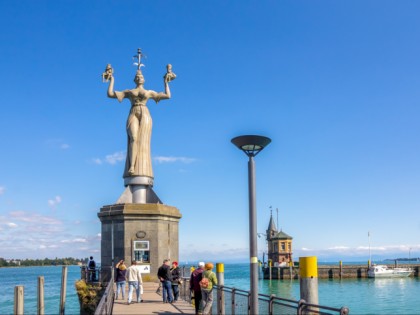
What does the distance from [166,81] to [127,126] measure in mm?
2997

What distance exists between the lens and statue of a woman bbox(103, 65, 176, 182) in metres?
23.5

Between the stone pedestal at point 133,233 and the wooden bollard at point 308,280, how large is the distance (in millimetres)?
12457

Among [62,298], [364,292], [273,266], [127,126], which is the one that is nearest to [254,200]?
[62,298]

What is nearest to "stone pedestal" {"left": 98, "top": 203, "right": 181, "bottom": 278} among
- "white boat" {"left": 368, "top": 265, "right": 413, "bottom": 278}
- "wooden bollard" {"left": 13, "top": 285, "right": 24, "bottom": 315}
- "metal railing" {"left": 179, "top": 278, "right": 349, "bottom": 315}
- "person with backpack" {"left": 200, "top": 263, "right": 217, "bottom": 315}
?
"metal railing" {"left": 179, "top": 278, "right": 349, "bottom": 315}

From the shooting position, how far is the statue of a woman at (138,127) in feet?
77.3

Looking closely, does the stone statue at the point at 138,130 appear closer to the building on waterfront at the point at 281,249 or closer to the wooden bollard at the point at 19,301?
the wooden bollard at the point at 19,301

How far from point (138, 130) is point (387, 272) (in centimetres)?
6870

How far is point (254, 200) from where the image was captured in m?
10.2

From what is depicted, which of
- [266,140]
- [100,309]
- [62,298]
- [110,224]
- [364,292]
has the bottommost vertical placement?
[364,292]

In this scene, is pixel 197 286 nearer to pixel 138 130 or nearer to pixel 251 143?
pixel 251 143

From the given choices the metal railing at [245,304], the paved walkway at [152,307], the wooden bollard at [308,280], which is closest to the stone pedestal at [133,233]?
the paved walkway at [152,307]

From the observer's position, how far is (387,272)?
81.1 metres

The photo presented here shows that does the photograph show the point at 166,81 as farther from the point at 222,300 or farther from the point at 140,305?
the point at 222,300

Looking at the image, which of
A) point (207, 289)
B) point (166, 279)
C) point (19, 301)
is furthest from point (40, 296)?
point (207, 289)
